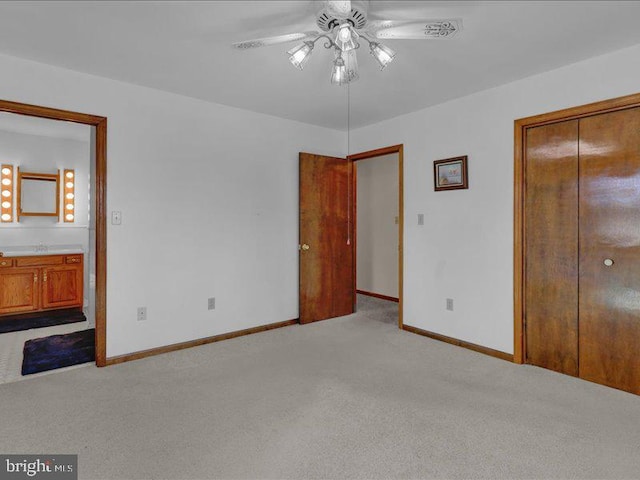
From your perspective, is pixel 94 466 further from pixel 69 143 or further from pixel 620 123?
pixel 69 143

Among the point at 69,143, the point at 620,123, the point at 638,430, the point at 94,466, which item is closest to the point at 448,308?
the point at 638,430

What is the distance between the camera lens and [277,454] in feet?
6.10

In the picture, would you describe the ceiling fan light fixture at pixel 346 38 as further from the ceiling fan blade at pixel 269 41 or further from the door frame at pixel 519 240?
the door frame at pixel 519 240

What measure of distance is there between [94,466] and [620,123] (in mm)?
3767

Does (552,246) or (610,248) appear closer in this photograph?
(610,248)

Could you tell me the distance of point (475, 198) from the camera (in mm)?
3373

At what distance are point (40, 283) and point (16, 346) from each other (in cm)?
144

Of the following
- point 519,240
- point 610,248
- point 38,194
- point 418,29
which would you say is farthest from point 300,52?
point 38,194

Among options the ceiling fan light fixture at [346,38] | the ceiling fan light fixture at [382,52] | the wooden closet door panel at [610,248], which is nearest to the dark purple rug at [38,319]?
the ceiling fan light fixture at [346,38]

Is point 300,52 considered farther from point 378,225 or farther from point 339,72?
point 378,225

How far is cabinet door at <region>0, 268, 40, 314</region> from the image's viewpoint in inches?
176

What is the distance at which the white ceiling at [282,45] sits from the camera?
2.03 meters

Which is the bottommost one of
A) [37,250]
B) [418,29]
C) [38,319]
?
[38,319]

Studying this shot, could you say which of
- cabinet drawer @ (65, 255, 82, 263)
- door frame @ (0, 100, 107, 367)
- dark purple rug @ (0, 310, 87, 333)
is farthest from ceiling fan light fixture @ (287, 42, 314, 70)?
cabinet drawer @ (65, 255, 82, 263)
